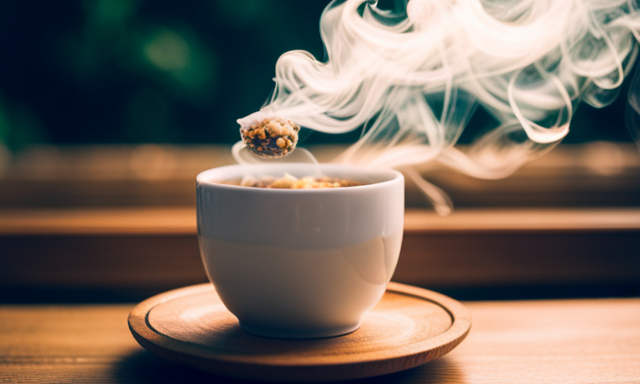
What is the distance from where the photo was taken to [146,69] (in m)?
1.94

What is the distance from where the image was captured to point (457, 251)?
1.47 metres

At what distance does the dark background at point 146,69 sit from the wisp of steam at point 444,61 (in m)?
0.76

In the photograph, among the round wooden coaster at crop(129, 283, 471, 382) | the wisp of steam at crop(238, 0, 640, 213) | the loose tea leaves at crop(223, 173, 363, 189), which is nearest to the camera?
the round wooden coaster at crop(129, 283, 471, 382)

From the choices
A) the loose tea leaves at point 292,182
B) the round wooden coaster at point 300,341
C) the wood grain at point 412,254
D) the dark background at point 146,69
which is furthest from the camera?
the dark background at point 146,69

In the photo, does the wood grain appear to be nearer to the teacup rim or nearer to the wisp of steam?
the wisp of steam

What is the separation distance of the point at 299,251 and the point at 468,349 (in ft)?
0.83

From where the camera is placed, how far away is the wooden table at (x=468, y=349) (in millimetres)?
581

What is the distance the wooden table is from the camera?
581 millimetres

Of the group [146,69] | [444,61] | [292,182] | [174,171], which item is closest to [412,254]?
[444,61]

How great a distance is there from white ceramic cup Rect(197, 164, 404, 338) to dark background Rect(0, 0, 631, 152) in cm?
136

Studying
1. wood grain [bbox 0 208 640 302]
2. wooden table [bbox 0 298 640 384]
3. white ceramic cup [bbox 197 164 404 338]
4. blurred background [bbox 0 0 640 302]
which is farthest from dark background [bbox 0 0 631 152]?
white ceramic cup [bbox 197 164 404 338]

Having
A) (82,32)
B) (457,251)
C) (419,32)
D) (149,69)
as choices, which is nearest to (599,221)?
(457,251)

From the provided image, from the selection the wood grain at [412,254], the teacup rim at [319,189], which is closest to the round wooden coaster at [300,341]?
the teacup rim at [319,189]

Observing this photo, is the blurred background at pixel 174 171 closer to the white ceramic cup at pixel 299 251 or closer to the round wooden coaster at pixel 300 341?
the round wooden coaster at pixel 300 341
